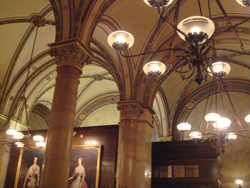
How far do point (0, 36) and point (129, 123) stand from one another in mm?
5454

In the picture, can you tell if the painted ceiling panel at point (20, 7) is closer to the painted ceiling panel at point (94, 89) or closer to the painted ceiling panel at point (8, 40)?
the painted ceiling panel at point (8, 40)

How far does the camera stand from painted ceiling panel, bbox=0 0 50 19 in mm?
7809

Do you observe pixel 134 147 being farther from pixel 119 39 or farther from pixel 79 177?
pixel 119 39

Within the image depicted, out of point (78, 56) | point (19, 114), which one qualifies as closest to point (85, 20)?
point (78, 56)

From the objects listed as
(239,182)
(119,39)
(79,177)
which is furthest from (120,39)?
(239,182)

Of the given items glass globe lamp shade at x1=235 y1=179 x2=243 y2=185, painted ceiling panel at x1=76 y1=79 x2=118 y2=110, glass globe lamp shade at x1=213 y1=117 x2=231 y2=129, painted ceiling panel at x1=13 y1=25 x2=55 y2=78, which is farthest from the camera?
painted ceiling panel at x1=76 y1=79 x2=118 y2=110

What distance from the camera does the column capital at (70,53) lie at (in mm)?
5207

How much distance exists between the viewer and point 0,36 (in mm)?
9141

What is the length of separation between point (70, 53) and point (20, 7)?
3.85 m

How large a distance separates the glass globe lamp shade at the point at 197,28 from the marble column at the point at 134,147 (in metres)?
4.81

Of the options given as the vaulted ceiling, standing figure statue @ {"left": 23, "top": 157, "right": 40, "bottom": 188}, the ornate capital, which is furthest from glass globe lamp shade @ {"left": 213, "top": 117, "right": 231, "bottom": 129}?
standing figure statue @ {"left": 23, "top": 157, "right": 40, "bottom": 188}

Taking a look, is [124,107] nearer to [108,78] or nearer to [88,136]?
[88,136]

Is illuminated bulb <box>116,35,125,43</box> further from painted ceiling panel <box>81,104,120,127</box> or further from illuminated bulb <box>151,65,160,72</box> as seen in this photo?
painted ceiling panel <box>81,104,120,127</box>

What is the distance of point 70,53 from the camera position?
17.2 feet
